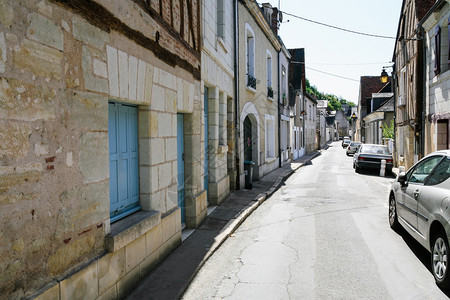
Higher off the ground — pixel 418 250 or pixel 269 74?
pixel 269 74

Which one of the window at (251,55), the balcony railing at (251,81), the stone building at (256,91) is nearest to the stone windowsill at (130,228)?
the stone building at (256,91)

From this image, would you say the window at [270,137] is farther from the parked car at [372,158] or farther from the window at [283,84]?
the parked car at [372,158]

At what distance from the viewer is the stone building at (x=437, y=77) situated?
10.8 metres

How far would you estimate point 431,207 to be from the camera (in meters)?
4.45

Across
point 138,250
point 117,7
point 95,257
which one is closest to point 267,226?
point 138,250

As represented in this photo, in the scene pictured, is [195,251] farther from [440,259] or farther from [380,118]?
[380,118]

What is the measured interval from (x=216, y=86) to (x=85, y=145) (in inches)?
222

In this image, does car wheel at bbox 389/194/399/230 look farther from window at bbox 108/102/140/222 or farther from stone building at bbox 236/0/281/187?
stone building at bbox 236/0/281/187

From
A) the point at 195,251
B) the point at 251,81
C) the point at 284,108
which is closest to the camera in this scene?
the point at 195,251

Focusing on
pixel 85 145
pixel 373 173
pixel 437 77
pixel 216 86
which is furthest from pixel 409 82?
pixel 85 145

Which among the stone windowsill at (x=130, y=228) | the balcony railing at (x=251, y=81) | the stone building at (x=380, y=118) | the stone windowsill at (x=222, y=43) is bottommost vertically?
the stone windowsill at (x=130, y=228)

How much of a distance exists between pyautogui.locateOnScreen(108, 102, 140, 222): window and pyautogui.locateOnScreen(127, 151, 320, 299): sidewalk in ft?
2.93

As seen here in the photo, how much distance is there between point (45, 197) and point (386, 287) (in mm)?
3835

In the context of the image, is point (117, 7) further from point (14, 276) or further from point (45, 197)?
point (14, 276)
